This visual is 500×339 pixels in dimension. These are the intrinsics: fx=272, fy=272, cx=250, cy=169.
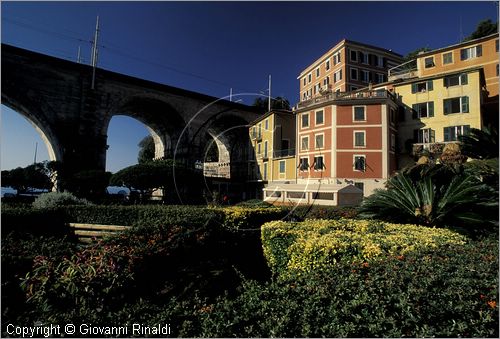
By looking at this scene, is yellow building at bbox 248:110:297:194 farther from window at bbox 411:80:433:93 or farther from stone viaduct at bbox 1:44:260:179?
window at bbox 411:80:433:93

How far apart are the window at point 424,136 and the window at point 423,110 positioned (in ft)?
5.72

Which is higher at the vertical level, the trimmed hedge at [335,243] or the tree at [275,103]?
the tree at [275,103]

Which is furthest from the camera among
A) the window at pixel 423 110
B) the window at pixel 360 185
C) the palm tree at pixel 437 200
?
the window at pixel 423 110

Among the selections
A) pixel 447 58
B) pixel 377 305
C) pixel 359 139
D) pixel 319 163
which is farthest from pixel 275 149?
pixel 377 305

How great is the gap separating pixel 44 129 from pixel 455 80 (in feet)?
153

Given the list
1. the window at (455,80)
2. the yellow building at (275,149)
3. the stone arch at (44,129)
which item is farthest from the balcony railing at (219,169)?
the window at (455,80)

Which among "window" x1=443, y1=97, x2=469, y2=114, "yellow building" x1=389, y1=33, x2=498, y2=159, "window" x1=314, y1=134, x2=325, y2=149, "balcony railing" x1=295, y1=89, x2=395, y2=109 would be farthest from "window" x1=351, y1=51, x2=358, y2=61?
"window" x1=314, y1=134, x2=325, y2=149

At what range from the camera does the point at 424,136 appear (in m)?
32.6

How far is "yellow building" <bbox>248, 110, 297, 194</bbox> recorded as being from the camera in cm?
3816

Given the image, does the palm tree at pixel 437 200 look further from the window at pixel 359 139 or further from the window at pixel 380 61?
the window at pixel 380 61

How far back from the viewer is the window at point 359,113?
1257 inches

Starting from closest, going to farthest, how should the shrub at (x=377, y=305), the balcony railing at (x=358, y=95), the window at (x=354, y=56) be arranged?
the shrub at (x=377, y=305)
the balcony railing at (x=358, y=95)
the window at (x=354, y=56)

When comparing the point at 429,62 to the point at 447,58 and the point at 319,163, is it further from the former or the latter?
the point at 319,163

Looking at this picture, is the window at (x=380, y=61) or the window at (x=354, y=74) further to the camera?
the window at (x=380, y=61)
